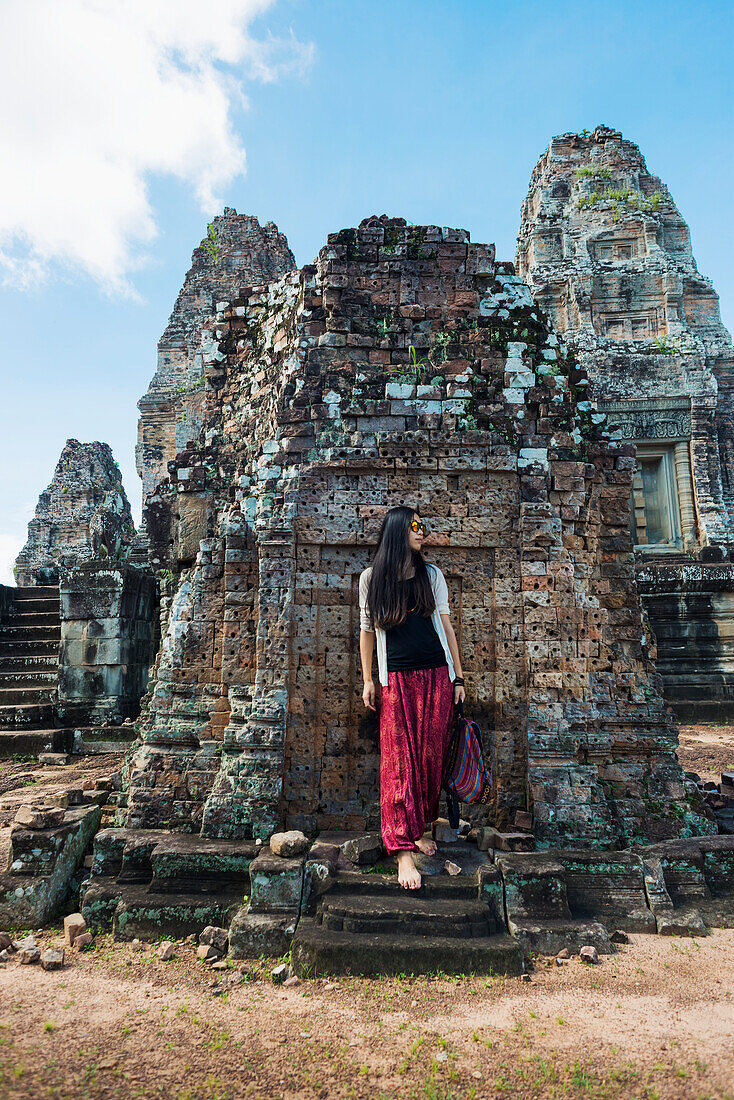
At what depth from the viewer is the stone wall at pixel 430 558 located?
5.50 meters

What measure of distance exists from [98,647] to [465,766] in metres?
9.45

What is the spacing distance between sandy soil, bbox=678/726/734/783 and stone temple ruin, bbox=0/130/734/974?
14.9 feet

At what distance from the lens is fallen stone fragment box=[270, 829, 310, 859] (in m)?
4.75

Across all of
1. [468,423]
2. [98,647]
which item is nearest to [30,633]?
[98,647]

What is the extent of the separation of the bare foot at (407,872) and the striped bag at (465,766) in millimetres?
524

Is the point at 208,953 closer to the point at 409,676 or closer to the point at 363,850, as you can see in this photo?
the point at 363,850

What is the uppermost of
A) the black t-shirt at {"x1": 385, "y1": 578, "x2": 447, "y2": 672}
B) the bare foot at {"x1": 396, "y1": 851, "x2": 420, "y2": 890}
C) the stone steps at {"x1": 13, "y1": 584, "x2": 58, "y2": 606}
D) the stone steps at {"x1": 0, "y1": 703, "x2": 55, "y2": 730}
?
the stone steps at {"x1": 13, "y1": 584, "x2": 58, "y2": 606}

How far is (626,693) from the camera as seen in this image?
585 cm

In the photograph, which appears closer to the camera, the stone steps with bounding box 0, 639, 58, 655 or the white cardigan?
the white cardigan

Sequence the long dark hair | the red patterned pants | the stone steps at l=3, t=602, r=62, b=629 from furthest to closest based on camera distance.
Result: the stone steps at l=3, t=602, r=62, b=629 → the long dark hair → the red patterned pants

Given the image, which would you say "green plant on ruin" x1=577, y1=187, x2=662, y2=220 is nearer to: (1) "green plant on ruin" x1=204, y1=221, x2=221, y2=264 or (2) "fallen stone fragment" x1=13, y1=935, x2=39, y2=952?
(1) "green plant on ruin" x1=204, y1=221, x2=221, y2=264

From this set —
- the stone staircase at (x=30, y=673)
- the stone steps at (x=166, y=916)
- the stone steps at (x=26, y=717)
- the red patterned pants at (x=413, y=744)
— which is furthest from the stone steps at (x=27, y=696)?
the red patterned pants at (x=413, y=744)

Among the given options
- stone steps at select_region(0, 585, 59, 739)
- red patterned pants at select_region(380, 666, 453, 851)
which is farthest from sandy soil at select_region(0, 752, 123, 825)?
red patterned pants at select_region(380, 666, 453, 851)

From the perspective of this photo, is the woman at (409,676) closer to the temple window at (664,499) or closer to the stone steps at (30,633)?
the stone steps at (30,633)
